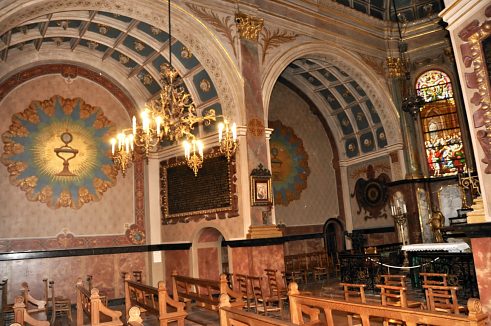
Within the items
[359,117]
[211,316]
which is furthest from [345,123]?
[211,316]

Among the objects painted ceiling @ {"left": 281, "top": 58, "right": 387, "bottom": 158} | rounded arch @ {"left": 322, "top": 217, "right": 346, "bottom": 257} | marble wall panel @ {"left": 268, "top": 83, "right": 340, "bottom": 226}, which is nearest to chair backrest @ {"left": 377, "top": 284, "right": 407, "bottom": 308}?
marble wall panel @ {"left": 268, "top": 83, "right": 340, "bottom": 226}

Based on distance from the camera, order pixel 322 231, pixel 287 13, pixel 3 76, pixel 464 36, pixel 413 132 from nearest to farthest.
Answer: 1. pixel 464 36
2. pixel 3 76
3. pixel 287 13
4. pixel 413 132
5. pixel 322 231

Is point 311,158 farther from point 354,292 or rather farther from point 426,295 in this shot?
point 426,295

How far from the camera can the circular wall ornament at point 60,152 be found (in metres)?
11.0

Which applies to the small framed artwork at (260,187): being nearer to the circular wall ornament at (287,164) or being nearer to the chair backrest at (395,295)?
the circular wall ornament at (287,164)

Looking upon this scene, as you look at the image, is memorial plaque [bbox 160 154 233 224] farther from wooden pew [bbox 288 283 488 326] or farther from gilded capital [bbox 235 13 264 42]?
wooden pew [bbox 288 283 488 326]

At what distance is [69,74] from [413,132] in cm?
1136

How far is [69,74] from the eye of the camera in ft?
39.9

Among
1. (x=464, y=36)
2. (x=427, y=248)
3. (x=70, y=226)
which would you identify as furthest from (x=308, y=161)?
(x=464, y=36)

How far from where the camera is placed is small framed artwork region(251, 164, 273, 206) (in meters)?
10.1

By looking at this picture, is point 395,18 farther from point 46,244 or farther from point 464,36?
point 46,244

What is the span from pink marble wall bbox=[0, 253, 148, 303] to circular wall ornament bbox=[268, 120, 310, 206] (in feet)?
17.2

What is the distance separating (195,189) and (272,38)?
4613mm

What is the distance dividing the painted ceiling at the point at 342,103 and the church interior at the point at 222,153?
0.08m
